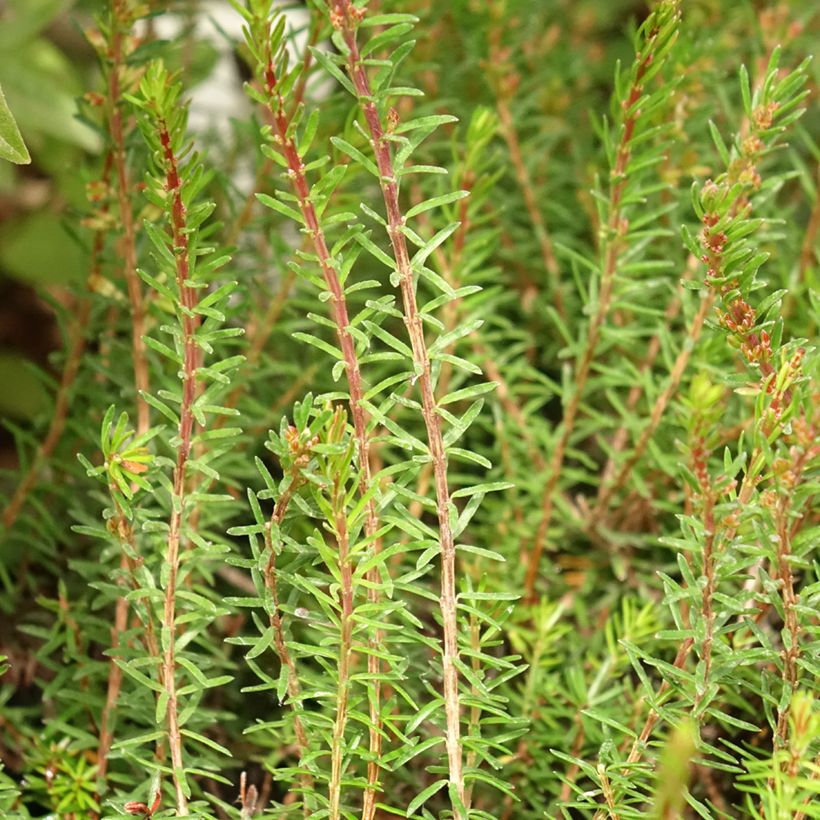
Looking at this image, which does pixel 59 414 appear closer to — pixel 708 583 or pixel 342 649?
pixel 342 649

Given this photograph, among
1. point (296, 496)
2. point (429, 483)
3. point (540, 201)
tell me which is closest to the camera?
point (296, 496)

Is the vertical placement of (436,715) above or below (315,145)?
below

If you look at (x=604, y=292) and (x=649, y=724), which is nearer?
(x=649, y=724)

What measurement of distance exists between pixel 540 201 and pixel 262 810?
0.46 meters

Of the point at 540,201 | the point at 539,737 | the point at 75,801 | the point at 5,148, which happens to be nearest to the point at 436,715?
the point at 539,737

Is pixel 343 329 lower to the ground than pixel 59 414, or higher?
higher

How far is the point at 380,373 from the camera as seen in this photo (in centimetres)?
65

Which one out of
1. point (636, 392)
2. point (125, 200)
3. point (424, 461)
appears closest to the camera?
point (424, 461)

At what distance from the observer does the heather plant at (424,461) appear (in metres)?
0.39

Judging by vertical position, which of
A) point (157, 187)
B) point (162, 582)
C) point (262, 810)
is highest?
point (157, 187)

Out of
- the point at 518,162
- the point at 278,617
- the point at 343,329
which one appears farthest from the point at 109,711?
the point at 518,162

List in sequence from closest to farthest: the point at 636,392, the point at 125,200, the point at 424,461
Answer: the point at 424,461, the point at 125,200, the point at 636,392

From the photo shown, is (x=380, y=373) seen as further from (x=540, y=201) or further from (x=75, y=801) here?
(x=75, y=801)

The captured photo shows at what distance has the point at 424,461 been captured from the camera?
39 centimetres
